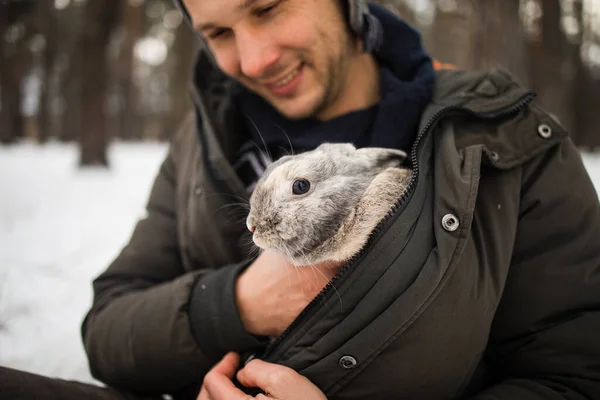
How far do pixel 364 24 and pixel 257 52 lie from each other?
0.53m

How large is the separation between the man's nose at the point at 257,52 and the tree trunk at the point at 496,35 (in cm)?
284

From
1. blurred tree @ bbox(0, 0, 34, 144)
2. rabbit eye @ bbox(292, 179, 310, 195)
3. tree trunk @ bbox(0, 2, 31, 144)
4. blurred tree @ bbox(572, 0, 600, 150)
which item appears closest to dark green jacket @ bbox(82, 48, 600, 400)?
rabbit eye @ bbox(292, 179, 310, 195)

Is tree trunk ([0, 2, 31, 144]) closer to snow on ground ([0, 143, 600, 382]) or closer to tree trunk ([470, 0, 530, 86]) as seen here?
snow on ground ([0, 143, 600, 382])

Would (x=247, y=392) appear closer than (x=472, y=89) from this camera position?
Yes

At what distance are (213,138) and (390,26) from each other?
0.98m

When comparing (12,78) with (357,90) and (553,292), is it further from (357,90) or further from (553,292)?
(553,292)

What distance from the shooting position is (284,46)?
1.71 metres

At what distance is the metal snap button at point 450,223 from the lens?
4.25ft

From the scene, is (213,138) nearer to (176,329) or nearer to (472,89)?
(176,329)

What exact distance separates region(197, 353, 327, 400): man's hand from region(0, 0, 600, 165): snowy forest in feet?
11.5

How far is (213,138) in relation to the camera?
1868 mm

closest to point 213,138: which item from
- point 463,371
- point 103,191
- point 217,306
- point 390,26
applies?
point 217,306

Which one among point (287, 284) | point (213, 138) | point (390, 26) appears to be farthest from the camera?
point (390, 26)

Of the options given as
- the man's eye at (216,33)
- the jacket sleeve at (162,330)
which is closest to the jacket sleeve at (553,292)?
the jacket sleeve at (162,330)
